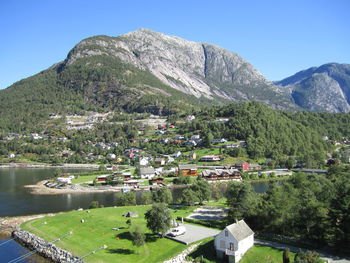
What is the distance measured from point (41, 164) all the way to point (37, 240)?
102 m

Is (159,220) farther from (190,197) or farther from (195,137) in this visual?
(195,137)

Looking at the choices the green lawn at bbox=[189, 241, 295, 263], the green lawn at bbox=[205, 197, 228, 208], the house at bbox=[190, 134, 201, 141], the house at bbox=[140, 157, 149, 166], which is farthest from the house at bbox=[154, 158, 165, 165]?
the green lawn at bbox=[189, 241, 295, 263]

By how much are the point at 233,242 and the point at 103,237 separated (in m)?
15.9

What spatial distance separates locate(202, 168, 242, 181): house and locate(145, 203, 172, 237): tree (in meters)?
60.3

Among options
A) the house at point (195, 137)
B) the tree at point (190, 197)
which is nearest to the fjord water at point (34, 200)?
the tree at point (190, 197)

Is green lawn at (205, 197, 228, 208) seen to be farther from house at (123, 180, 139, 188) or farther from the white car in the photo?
house at (123, 180, 139, 188)

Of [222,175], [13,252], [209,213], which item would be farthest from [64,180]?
[209,213]

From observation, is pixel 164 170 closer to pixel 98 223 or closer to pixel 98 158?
→ pixel 98 158

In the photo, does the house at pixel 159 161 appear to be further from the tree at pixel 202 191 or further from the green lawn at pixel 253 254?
the green lawn at pixel 253 254

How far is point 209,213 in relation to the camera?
48.8m

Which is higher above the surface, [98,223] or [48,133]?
[48,133]

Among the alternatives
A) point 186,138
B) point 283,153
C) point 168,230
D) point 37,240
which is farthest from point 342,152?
point 37,240

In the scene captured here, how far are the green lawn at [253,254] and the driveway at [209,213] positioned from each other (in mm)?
11093

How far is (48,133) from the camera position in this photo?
188 meters
